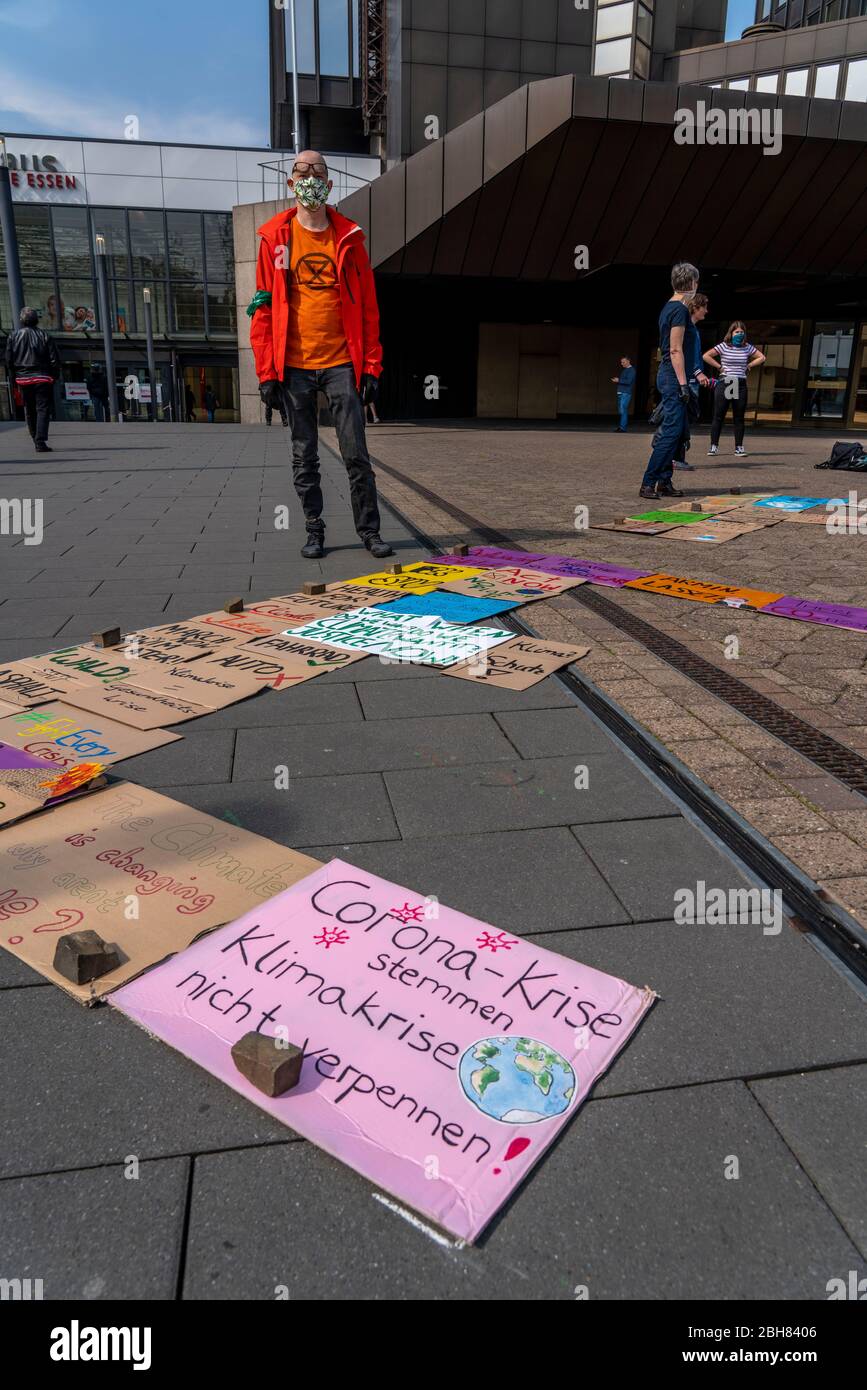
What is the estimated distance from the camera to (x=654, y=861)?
7.87 feet

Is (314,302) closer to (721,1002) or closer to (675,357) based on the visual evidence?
(675,357)

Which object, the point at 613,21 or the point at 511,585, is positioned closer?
the point at 511,585

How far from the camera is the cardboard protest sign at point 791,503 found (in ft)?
29.2

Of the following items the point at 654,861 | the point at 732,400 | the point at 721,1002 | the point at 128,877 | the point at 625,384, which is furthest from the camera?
the point at 625,384

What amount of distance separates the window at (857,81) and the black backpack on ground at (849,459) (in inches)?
778

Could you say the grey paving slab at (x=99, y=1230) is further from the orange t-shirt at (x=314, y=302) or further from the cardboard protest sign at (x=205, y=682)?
the orange t-shirt at (x=314, y=302)

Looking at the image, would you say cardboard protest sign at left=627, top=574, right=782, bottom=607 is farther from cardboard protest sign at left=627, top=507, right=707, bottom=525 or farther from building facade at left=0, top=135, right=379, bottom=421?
building facade at left=0, top=135, right=379, bottom=421

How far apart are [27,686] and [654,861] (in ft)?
8.33

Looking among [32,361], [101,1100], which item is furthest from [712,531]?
[32,361]

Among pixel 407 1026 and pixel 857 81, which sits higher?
pixel 857 81

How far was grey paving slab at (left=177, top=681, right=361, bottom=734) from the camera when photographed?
340cm

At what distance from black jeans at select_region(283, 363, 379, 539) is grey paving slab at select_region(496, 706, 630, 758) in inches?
107

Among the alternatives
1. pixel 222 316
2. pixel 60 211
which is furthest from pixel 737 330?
pixel 60 211

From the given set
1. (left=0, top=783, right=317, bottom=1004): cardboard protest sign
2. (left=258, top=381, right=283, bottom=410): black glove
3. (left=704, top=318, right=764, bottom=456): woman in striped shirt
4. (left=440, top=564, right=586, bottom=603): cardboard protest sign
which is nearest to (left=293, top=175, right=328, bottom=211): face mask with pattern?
(left=258, top=381, right=283, bottom=410): black glove
